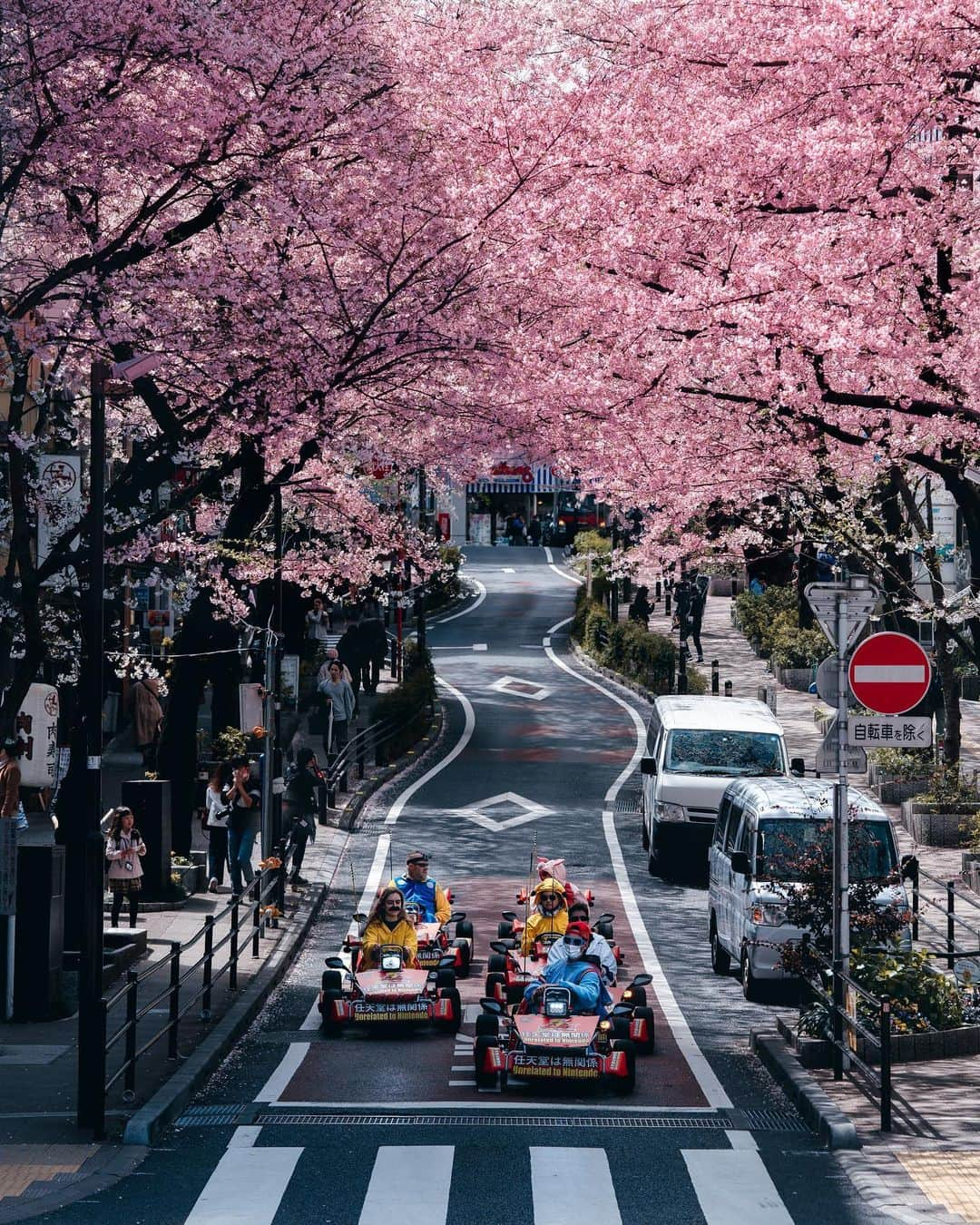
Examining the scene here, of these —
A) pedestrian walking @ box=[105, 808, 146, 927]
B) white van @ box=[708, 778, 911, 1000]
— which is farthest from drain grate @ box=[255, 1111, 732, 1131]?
pedestrian walking @ box=[105, 808, 146, 927]

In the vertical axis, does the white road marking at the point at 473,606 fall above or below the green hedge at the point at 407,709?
above

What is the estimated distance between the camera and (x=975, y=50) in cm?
1825

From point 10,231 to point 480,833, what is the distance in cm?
1373

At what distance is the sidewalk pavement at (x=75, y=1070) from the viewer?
1132 centimetres

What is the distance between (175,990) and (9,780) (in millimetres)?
7603

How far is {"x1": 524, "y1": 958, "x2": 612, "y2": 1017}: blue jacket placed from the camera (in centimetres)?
1466

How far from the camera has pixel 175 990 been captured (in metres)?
14.6

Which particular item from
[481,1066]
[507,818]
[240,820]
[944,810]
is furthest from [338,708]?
[481,1066]

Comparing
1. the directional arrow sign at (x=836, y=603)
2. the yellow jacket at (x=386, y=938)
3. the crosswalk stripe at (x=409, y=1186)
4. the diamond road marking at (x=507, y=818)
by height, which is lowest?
the crosswalk stripe at (x=409, y=1186)

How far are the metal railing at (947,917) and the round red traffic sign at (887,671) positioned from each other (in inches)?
137

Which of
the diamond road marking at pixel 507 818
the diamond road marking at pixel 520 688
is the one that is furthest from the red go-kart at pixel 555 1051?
the diamond road marking at pixel 520 688

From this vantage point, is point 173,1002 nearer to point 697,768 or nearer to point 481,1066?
point 481,1066

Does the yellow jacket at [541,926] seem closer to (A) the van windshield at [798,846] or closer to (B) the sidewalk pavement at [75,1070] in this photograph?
(A) the van windshield at [798,846]

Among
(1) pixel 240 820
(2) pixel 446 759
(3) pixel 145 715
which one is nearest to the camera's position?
(1) pixel 240 820
